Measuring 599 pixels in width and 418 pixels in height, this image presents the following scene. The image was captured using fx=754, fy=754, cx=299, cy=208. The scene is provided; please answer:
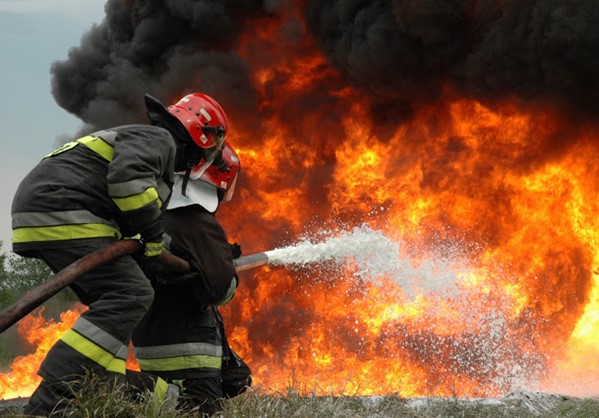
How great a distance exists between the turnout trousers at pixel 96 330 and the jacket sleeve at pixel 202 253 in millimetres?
533

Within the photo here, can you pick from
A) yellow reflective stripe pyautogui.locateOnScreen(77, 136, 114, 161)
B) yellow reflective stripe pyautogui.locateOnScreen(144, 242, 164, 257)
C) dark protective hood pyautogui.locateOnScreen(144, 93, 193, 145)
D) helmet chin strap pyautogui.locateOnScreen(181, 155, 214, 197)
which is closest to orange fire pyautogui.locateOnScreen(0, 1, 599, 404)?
helmet chin strap pyautogui.locateOnScreen(181, 155, 214, 197)

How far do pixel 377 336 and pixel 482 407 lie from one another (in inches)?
179

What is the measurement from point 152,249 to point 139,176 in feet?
1.41

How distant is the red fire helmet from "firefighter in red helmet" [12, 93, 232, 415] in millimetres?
524

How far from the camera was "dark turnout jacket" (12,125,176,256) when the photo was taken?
4086 millimetres

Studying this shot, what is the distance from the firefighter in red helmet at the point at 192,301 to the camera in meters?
4.77

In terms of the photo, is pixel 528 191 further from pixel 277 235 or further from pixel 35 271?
pixel 35 271

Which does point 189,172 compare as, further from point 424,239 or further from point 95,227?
point 424,239

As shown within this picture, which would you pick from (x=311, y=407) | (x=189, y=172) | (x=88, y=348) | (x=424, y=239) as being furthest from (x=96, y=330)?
(x=424, y=239)

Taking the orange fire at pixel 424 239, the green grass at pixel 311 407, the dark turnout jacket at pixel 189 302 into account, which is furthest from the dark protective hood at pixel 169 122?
the orange fire at pixel 424 239

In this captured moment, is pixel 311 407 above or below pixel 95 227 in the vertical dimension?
below

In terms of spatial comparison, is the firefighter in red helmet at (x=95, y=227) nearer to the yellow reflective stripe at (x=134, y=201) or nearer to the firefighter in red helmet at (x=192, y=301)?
the yellow reflective stripe at (x=134, y=201)

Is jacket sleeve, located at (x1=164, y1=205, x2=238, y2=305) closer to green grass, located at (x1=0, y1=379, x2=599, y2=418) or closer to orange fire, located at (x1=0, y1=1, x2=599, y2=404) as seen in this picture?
green grass, located at (x1=0, y1=379, x2=599, y2=418)

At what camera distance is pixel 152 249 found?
4234mm
